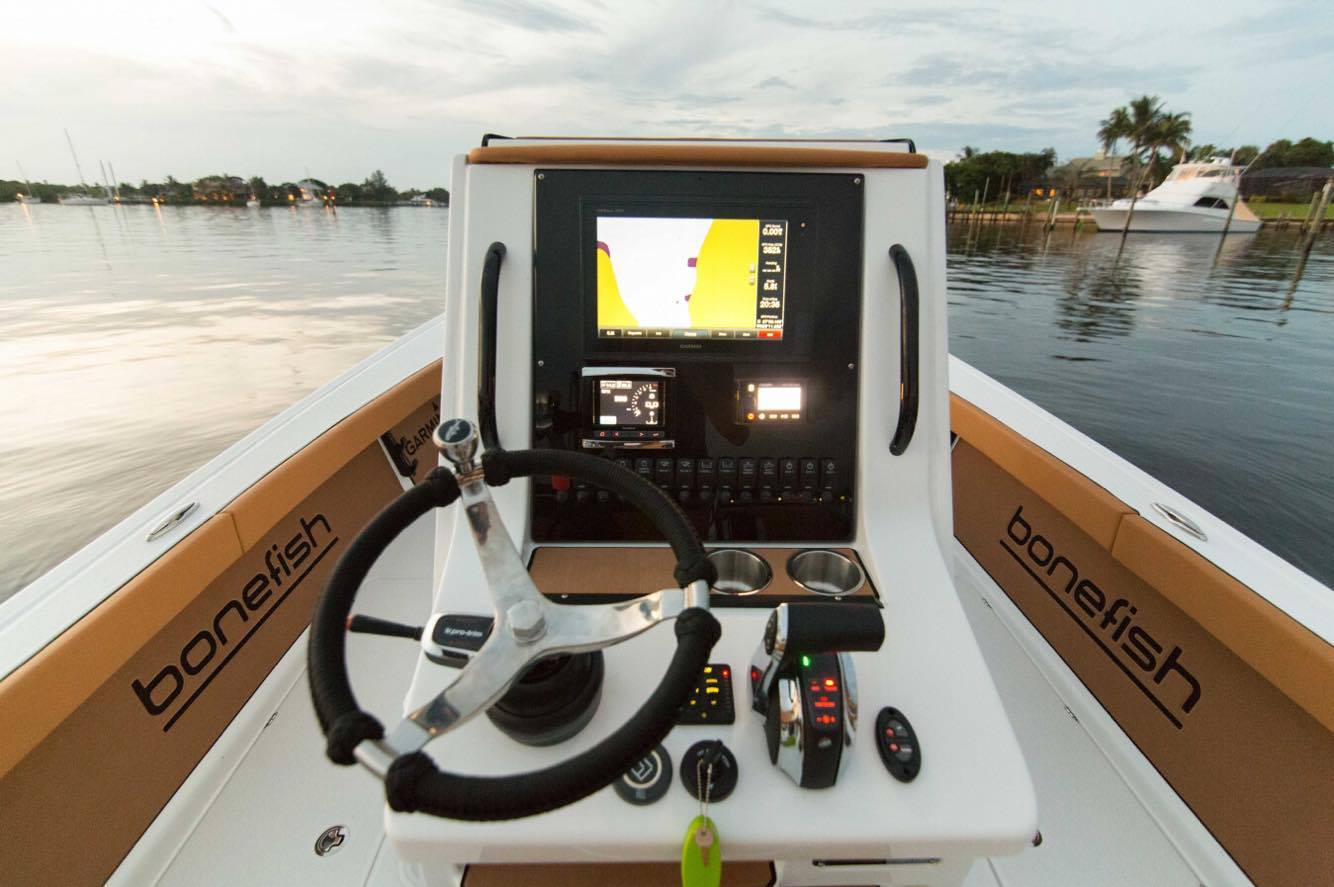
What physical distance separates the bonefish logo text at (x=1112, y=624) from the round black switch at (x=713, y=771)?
1.21 meters

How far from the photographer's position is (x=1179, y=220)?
27.1 m

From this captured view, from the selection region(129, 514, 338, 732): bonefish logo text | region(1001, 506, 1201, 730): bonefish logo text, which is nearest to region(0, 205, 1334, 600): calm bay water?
region(129, 514, 338, 732): bonefish logo text

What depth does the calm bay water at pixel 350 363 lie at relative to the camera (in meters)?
4.13

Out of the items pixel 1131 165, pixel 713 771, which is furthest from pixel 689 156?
pixel 1131 165

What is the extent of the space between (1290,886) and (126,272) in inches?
641

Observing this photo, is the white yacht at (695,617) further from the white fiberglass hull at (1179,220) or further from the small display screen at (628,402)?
the white fiberglass hull at (1179,220)

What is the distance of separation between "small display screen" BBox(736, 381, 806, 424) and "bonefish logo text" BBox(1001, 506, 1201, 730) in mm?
1064

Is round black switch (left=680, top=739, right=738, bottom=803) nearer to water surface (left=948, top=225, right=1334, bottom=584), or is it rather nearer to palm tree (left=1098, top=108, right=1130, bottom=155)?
water surface (left=948, top=225, right=1334, bottom=584)

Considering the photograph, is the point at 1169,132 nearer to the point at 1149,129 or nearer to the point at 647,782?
the point at 1149,129

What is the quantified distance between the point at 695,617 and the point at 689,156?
94cm

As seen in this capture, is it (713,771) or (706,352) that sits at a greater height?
(706,352)

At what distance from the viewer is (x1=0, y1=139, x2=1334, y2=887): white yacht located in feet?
2.52

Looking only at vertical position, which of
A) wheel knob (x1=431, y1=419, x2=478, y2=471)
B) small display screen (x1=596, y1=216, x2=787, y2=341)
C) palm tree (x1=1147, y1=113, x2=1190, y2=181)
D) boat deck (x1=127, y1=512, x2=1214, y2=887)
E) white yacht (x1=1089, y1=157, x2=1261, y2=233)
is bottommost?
boat deck (x1=127, y1=512, x2=1214, y2=887)

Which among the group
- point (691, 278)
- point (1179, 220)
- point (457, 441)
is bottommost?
point (457, 441)
